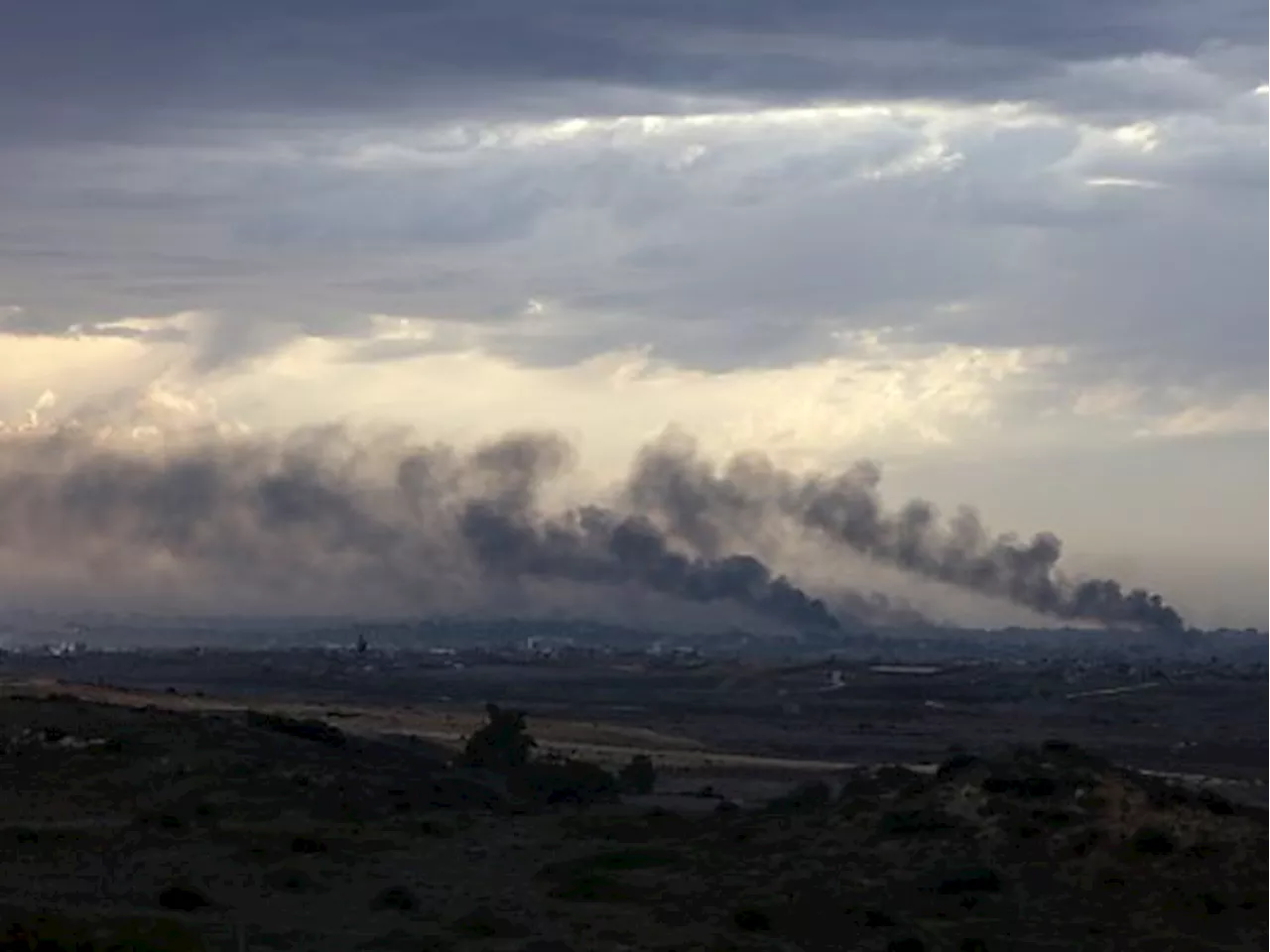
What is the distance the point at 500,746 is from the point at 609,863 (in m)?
39.2

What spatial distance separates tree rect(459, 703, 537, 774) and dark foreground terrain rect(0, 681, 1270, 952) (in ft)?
49.4

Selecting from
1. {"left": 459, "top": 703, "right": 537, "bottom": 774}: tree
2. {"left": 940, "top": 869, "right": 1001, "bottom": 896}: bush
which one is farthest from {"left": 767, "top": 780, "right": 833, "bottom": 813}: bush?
{"left": 459, "top": 703, "right": 537, "bottom": 774}: tree

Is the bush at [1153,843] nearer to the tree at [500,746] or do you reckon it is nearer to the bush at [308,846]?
the bush at [308,846]

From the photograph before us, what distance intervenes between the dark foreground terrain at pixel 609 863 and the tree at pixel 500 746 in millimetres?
15046

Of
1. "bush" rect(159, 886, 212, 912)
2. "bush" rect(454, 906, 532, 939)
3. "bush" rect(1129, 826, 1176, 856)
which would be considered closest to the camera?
"bush" rect(454, 906, 532, 939)

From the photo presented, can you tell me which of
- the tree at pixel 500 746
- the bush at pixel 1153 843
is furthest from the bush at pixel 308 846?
the tree at pixel 500 746

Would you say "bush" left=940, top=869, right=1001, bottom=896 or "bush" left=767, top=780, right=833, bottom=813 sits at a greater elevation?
"bush" left=767, top=780, right=833, bottom=813

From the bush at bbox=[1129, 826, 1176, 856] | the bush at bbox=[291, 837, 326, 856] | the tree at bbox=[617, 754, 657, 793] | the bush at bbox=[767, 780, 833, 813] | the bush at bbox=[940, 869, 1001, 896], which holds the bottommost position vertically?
the tree at bbox=[617, 754, 657, 793]

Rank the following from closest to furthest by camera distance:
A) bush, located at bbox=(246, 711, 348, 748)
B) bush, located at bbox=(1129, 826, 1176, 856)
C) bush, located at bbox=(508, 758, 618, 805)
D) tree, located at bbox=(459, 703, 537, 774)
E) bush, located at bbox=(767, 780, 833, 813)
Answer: bush, located at bbox=(1129, 826, 1176, 856)
bush, located at bbox=(767, 780, 833, 813)
bush, located at bbox=(508, 758, 618, 805)
bush, located at bbox=(246, 711, 348, 748)
tree, located at bbox=(459, 703, 537, 774)

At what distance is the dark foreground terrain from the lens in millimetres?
42062

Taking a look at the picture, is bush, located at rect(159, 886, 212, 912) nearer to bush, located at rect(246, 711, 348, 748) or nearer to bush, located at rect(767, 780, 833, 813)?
bush, located at rect(767, 780, 833, 813)

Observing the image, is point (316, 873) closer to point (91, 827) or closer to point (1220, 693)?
point (91, 827)

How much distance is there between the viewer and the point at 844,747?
431 feet

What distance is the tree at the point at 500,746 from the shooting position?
294 ft
